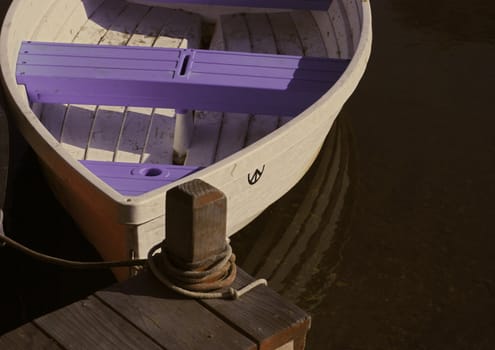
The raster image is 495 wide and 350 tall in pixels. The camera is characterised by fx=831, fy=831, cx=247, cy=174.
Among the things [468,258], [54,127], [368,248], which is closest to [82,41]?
[54,127]

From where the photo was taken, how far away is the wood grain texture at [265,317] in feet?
9.51

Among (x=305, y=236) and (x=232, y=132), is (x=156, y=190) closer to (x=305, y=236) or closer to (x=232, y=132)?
(x=232, y=132)

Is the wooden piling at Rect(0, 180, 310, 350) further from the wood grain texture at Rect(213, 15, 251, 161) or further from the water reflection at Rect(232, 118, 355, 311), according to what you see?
the wood grain texture at Rect(213, 15, 251, 161)

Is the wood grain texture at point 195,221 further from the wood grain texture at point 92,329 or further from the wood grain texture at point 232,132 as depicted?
the wood grain texture at point 232,132

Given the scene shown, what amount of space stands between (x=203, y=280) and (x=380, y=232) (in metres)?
3.30

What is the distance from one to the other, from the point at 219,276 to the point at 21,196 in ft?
11.8

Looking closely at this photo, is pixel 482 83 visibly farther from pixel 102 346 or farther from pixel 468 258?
pixel 102 346

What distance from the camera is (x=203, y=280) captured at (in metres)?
3.05

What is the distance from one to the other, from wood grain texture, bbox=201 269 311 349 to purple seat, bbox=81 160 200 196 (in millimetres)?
1878

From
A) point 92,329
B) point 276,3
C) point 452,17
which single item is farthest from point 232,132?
point 452,17

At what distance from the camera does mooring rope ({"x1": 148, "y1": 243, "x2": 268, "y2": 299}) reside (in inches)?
119

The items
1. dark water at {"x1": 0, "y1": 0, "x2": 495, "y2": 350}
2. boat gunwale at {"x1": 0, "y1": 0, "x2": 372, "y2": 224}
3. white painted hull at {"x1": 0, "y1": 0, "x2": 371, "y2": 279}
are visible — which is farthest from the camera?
dark water at {"x1": 0, "y1": 0, "x2": 495, "y2": 350}

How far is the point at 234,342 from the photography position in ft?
9.38

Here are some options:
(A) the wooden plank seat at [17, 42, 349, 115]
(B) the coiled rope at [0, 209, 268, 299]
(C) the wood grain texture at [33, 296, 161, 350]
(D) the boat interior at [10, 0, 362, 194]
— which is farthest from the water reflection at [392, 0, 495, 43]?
(C) the wood grain texture at [33, 296, 161, 350]
